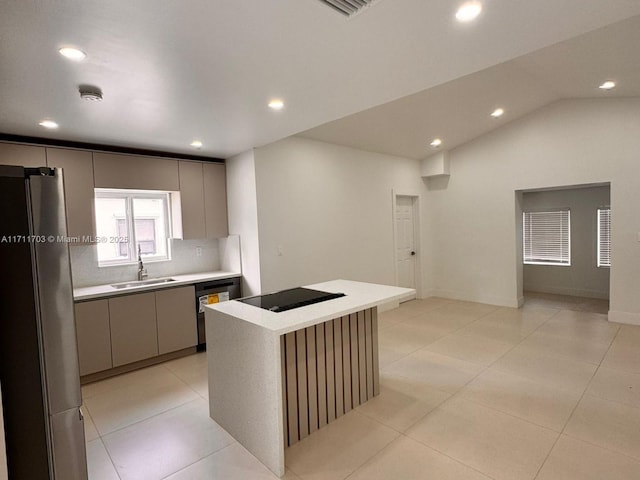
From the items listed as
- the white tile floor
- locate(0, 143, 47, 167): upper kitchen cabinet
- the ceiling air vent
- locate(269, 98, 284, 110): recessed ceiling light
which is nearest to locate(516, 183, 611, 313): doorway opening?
the white tile floor

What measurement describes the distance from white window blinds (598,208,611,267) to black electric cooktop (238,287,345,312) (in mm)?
5839

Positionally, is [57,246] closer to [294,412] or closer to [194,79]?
[194,79]

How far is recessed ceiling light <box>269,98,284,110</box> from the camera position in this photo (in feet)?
8.54

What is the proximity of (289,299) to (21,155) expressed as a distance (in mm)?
2822

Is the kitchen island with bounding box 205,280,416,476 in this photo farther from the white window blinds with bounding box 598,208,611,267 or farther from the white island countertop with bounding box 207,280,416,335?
the white window blinds with bounding box 598,208,611,267

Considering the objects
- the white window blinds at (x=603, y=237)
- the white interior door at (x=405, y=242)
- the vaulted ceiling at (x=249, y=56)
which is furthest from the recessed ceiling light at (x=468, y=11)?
the white window blinds at (x=603, y=237)

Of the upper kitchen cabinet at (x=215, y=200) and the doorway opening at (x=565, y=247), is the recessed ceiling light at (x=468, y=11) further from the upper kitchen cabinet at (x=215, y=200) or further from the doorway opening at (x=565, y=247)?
the doorway opening at (x=565, y=247)

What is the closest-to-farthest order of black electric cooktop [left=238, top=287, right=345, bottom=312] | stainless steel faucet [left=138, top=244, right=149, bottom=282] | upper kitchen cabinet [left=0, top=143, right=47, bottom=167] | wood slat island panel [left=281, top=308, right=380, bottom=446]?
wood slat island panel [left=281, top=308, right=380, bottom=446]
black electric cooktop [left=238, top=287, right=345, bottom=312]
upper kitchen cabinet [left=0, top=143, right=47, bottom=167]
stainless steel faucet [left=138, top=244, right=149, bottom=282]

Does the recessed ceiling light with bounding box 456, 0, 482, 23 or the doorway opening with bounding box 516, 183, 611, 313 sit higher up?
the recessed ceiling light with bounding box 456, 0, 482, 23

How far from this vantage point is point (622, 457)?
2.07m

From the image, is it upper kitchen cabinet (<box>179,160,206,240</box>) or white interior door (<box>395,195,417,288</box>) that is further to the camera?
white interior door (<box>395,195,417,288</box>)

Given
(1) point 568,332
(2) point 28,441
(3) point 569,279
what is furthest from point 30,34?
(3) point 569,279

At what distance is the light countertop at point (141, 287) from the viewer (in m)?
3.31

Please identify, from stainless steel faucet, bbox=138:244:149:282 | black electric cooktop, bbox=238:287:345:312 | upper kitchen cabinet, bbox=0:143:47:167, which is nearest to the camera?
black electric cooktop, bbox=238:287:345:312
